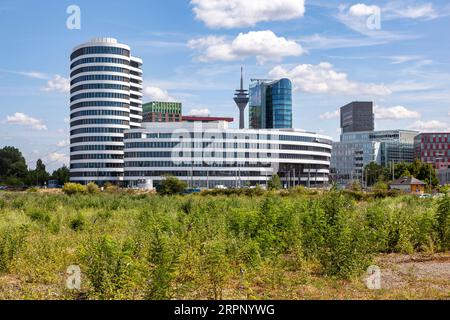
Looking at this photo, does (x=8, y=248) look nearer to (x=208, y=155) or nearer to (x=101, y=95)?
(x=208, y=155)

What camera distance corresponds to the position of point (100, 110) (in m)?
145

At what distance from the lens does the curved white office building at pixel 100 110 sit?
145 m

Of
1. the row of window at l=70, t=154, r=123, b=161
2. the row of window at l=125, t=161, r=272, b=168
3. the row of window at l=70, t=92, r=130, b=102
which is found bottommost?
the row of window at l=125, t=161, r=272, b=168

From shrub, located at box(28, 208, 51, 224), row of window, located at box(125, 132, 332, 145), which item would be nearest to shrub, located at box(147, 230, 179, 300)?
shrub, located at box(28, 208, 51, 224)

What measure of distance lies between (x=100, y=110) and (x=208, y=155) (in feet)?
120

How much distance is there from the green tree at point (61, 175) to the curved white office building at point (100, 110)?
9364 mm

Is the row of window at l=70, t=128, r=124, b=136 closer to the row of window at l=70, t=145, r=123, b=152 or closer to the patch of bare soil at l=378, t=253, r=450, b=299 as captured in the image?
the row of window at l=70, t=145, r=123, b=152

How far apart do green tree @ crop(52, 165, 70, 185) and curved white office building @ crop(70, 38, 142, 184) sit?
30.7 feet

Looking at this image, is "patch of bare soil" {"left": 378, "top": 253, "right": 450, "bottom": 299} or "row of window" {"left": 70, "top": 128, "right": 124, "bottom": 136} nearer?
"patch of bare soil" {"left": 378, "top": 253, "right": 450, "bottom": 299}

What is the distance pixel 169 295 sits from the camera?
12273mm

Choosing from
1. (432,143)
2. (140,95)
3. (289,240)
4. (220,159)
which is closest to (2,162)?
(140,95)

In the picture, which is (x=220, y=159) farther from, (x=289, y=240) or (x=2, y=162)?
(x=289, y=240)

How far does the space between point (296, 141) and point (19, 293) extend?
12552 centimetres

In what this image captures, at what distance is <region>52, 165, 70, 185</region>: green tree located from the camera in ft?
515
